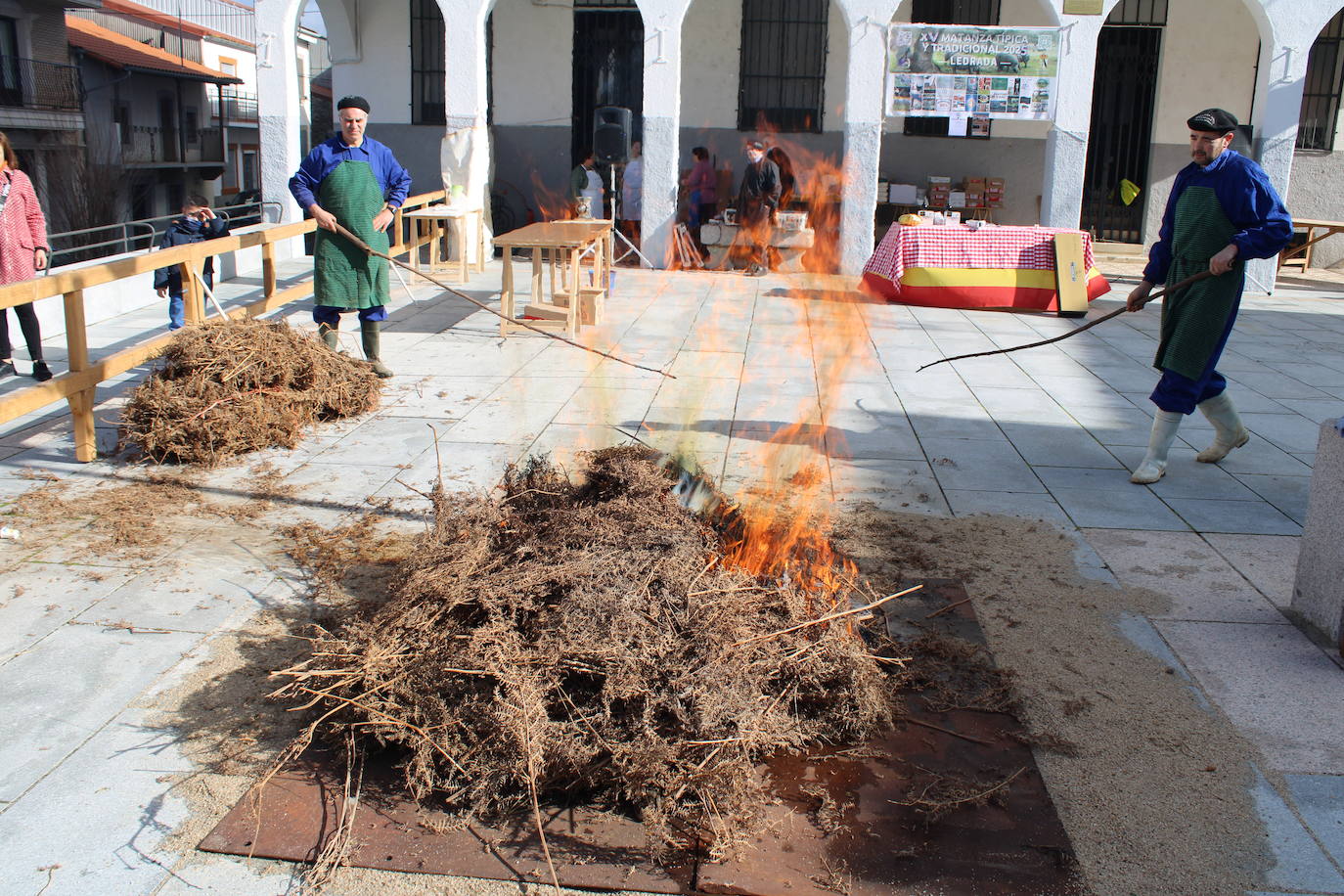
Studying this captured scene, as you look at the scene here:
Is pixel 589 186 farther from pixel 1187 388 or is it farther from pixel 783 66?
pixel 1187 388

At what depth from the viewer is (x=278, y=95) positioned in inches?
545

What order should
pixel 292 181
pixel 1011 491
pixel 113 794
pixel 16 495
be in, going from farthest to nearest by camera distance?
pixel 292 181 < pixel 1011 491 < pixel 16 495 < pixel 113 794

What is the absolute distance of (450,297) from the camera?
11.9 meters

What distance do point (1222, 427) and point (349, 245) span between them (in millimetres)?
5468

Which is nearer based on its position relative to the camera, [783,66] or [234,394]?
[234,394]

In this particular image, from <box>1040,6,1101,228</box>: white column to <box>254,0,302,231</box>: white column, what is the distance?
9.29 metres

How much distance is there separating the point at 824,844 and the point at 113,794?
1.94 m

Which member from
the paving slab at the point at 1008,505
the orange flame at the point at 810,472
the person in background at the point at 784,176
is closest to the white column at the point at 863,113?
the orange flame at the point at 810,472

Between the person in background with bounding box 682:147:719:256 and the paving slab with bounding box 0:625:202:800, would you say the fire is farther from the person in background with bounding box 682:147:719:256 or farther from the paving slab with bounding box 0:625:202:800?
the person in background with bounding box 682:147:719:256

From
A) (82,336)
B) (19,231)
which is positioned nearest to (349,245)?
(82,336)

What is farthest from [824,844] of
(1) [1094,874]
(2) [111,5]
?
(2) [111,5]

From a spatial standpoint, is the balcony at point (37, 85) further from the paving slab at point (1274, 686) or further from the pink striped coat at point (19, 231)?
the paving slab at point (1274, 686)

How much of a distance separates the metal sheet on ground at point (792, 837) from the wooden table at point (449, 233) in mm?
9878

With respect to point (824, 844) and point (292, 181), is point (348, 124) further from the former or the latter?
point (824, 844)
